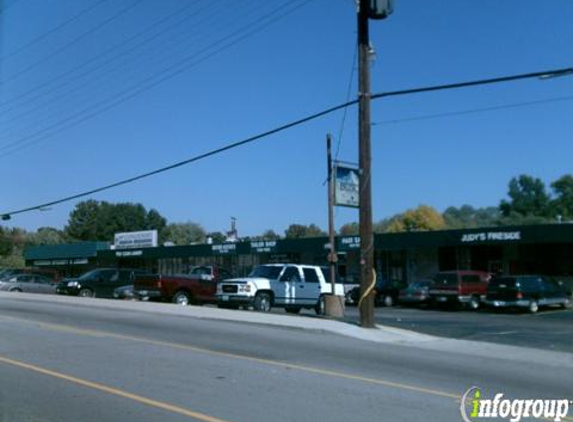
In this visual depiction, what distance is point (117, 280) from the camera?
1377 inches

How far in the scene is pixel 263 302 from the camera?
26.5 metres

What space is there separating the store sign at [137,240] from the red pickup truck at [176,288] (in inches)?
1289

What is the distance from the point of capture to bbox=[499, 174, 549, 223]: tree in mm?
133000

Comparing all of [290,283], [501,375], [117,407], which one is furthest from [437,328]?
[117,407]

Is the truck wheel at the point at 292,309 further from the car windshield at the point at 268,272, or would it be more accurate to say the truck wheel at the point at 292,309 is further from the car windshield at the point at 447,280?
the car windshield at the point at 447,280

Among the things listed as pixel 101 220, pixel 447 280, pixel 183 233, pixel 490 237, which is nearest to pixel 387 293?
pixel 447 280

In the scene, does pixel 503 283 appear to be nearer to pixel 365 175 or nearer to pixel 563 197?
pixel 365 175

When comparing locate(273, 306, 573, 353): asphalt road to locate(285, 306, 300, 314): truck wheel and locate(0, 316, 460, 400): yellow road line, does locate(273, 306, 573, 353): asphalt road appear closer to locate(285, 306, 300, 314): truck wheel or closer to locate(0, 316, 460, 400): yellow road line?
locate(285, 306, 300, 314): truck wheel

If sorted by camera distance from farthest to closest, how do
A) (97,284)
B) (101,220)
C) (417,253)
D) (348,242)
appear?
(101,220) < (417,253) < (348,242) < (97,284)

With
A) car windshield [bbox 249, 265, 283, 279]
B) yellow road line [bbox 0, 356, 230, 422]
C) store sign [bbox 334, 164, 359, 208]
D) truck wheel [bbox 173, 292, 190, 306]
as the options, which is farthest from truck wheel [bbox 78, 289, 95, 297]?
yellow road line [bbox 0, 356, 230, 422]

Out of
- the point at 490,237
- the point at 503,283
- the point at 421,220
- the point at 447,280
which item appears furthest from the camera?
the point at 421,220

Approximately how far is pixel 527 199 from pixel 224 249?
9658 centimetres

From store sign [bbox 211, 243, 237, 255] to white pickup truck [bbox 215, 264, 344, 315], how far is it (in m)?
23.7

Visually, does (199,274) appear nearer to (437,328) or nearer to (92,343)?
(437,328)
